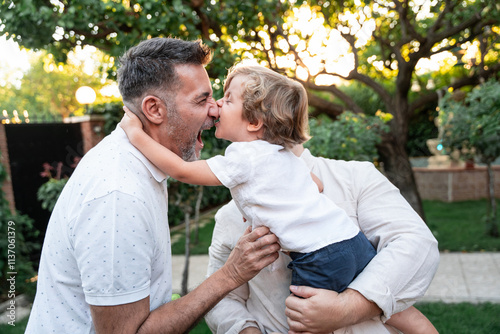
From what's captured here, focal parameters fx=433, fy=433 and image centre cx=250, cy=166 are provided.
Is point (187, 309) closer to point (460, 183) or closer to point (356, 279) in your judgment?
point (356, 279)

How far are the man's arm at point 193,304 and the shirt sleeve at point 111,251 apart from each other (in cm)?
5

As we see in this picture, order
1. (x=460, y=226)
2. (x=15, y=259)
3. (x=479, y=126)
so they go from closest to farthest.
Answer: (x=15, y=259), (x=479, y=126), (x=460, y=226)

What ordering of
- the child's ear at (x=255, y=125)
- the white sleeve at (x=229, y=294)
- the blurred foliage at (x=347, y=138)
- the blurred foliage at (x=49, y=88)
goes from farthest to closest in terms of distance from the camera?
the blurred foliage at (x=49, y=88) → the blurred foliage at (x=347, y=138) → the child's ear at (x=255, y=125) → the white sleeve at (x=229, y=294)

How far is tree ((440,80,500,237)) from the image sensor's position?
7.18m

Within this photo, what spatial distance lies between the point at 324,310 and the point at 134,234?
2.53 ft

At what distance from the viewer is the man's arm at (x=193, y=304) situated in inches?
55.2

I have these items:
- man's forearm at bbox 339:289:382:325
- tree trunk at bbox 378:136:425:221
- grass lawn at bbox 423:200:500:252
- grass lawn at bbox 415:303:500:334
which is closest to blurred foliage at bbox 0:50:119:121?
grass lawn at bbox 423:200:500:252

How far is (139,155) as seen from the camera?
1652 millimetres

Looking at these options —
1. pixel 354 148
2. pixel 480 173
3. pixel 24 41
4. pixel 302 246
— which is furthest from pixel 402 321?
pixel 480 173

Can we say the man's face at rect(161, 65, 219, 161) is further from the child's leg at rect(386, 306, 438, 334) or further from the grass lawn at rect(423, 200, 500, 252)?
the grass lawn at rect(423, 200, 500, 252)

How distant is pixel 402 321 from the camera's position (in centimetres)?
192

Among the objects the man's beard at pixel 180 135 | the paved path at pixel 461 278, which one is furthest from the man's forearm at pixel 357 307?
the paved path at pixel 461 278

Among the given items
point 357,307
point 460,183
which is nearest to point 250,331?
point 357,307

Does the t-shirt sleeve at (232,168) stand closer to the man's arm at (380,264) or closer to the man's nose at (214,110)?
the man's nose at (214,110)
